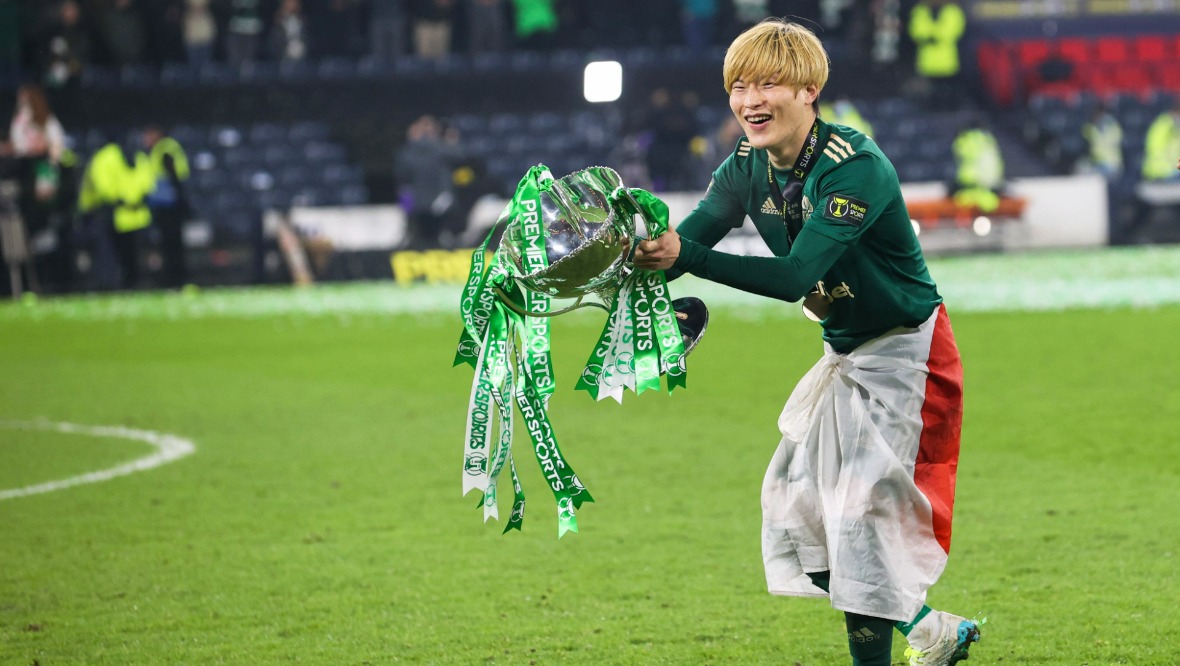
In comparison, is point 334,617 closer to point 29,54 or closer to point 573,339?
point 573,339

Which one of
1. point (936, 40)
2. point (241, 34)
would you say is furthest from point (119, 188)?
point (936, 40)

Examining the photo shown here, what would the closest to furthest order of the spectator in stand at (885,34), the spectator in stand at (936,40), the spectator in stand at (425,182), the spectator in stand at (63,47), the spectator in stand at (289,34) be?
the spectator in stand at (425,182), the spectator in stand at (63,47), the spectator in stand at (289,34), the spectator in stand at (885,34), the spectator in stand at (936,40)

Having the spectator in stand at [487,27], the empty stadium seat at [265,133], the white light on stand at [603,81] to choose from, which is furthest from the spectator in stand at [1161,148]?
the empty stadium seat at [265,133]

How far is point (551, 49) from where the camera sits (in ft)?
78.3

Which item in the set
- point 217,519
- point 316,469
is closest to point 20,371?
point 316,469

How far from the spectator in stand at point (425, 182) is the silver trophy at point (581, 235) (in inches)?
677

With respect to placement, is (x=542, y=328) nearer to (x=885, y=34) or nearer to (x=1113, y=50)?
(x=885, y=34)

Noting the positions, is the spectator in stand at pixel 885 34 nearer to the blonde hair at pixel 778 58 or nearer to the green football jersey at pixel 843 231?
the green football jersey at pixel 843 231

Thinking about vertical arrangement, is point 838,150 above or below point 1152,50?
above

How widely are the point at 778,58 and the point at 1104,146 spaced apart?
67.6 feet

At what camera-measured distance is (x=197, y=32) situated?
2234 cm

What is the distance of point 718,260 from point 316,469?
470cm

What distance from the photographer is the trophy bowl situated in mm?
3158

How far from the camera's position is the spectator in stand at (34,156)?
19906 millimetres
